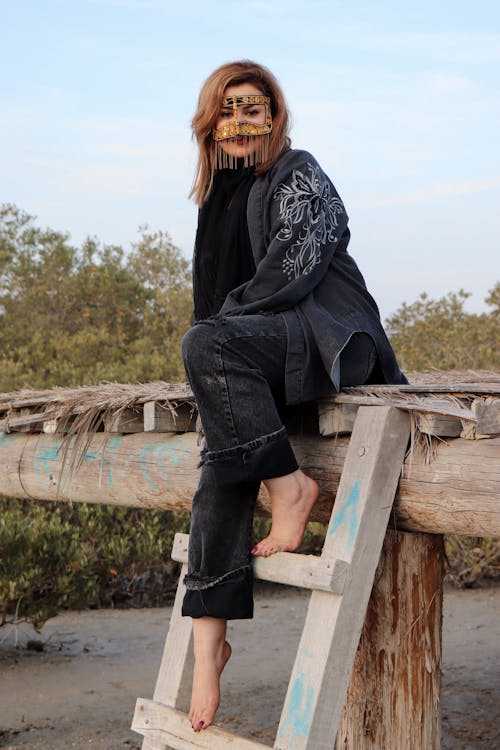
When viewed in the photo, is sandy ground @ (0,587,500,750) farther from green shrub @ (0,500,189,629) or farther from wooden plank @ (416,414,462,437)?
wooden plank @ (416,414,462,437)

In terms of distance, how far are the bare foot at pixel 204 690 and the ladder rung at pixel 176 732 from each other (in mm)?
36

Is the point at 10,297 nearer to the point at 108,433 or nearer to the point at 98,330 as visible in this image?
the point at 98,330

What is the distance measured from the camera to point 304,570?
2631 mm

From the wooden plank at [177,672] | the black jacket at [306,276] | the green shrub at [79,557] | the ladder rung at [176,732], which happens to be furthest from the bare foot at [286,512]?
the green shrub at [79,557]

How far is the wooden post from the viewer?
3244mm

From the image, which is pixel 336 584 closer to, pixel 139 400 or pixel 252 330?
pixel 252 330

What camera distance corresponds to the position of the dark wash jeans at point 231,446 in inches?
106

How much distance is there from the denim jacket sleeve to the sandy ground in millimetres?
3071

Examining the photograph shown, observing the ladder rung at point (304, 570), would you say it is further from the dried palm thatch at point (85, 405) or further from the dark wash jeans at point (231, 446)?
the dried palm thatch at point (85, 405)

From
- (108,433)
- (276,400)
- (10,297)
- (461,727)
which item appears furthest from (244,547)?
(10,297)

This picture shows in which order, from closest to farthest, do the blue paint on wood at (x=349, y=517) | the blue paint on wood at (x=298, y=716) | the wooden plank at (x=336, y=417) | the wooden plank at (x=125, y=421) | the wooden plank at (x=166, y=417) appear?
1. the blue paint on wood at (x=298, y=716)
2. the blue paint on wood at (x=349, y=517)
3. the wooden plank at (x=336, y=417)
4. the wooden plank at (x=166, y=417)
5. the wooden plank at (x=125, y=421)

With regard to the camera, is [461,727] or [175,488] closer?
[175,488]

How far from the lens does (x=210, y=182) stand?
10.6 ft

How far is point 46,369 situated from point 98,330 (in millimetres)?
1239
